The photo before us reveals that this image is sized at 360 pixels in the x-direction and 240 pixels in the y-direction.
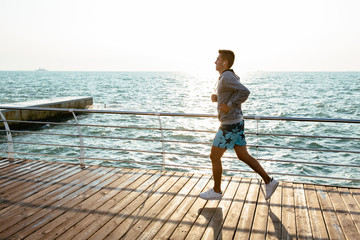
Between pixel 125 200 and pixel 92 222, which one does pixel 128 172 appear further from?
pixel 92 222

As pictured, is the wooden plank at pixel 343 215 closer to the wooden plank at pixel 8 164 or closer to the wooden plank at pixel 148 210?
the wooden plank at pixel 148 210

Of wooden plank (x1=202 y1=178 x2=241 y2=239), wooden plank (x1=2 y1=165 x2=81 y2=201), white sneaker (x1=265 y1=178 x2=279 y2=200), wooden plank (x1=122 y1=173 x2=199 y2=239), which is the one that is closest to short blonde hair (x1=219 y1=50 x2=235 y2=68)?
white sneaker (x1=265 y1=178 x2=279 y2=200)

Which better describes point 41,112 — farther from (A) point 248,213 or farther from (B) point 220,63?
(A) point 248,213

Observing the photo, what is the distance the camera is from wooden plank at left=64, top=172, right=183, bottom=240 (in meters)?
3.10

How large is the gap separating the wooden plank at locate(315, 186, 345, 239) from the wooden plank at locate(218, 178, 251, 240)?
0.93 meters

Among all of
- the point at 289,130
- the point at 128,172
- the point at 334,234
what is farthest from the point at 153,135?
the point at 334,234

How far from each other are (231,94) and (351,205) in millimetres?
2067

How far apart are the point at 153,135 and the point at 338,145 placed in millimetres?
10000

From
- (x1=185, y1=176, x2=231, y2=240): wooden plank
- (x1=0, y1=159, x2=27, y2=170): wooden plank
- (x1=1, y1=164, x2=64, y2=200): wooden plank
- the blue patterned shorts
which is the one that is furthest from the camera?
(x1=0, y1=159, x2=27, y2=170): wooden plank

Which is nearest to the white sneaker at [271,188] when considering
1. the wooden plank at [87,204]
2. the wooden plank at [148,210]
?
the wooden plank at [148,210]

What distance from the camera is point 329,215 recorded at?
11.5ft

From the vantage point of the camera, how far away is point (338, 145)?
49.8 feet

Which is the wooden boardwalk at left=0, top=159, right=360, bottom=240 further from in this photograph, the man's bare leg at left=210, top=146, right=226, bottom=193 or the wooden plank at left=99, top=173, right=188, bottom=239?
the man's bare leg at left=210, top=146, right=226, bottom=193

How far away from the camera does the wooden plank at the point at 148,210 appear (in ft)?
10.2
